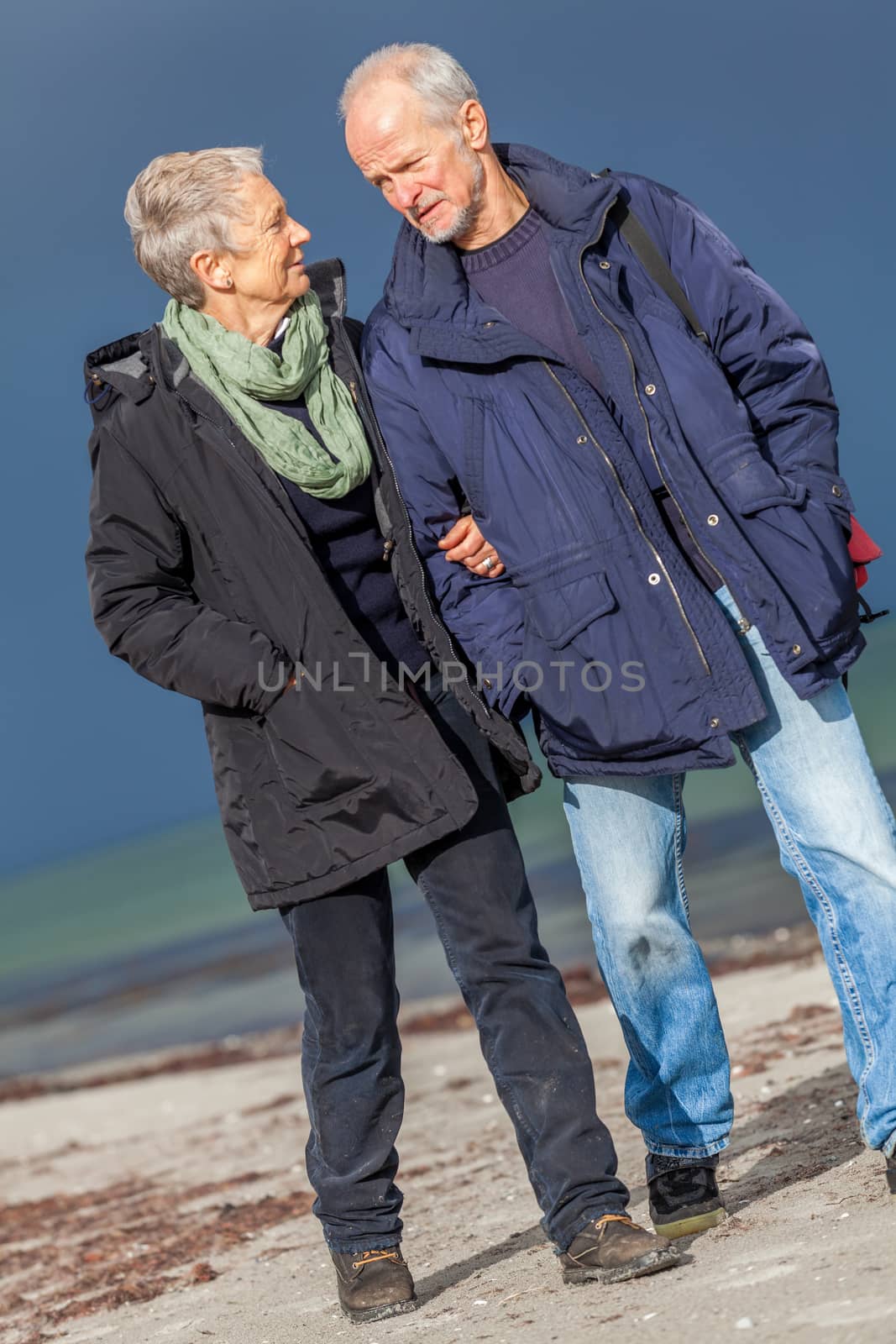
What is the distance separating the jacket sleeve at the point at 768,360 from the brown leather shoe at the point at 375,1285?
6.06 feet

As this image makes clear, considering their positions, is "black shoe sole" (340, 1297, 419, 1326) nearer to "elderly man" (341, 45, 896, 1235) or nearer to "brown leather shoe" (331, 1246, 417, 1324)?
"brown leather shoe" (331, 1246, 417, 1324)

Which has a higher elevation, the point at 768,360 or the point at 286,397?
the point at 286,397

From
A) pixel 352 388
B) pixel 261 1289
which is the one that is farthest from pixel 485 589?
pixel 261 1289

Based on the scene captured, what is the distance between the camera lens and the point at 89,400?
3193 mm

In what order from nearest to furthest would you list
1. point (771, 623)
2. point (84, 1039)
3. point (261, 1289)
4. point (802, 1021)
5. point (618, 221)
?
point (771, 623)
point (618, 221)
point (261, 1289)
point (802, 1021)
point (84, 1039)

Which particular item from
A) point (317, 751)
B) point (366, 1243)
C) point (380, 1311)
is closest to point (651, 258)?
point (317, 751)

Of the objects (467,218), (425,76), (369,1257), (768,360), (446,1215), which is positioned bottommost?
(446,1215)

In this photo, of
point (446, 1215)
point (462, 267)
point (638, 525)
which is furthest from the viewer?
point (446, 1215)

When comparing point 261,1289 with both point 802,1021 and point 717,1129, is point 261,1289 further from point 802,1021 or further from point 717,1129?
point 802,1021

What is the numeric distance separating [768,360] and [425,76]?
0.97 m

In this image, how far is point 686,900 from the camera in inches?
134

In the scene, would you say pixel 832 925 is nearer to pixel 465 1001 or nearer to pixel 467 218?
pixel 465 1001

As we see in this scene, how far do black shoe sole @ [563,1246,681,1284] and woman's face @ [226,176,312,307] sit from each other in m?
2.07

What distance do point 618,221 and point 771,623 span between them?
2.99 ft
